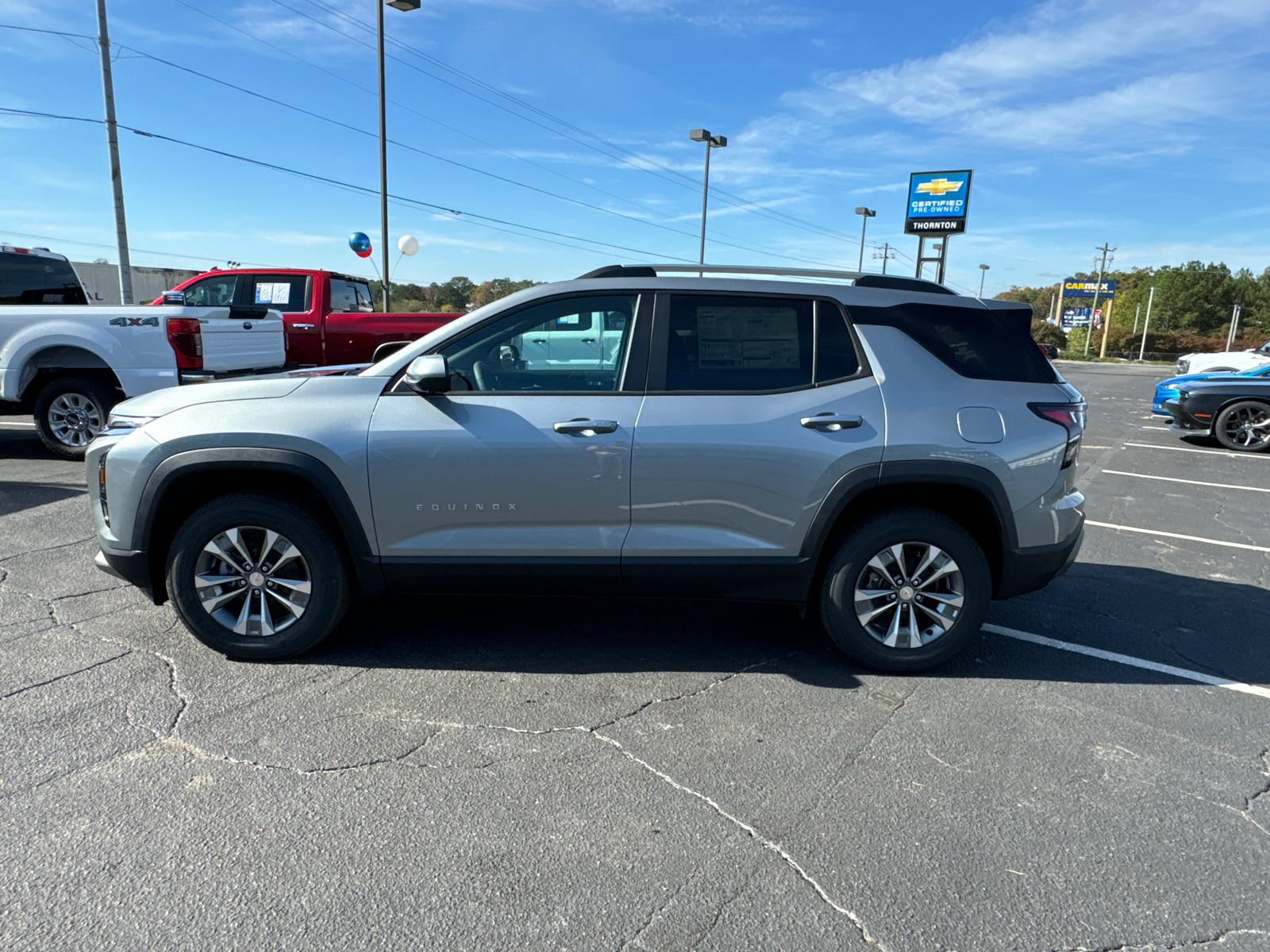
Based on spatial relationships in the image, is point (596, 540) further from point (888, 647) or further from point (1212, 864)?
point (1212, 864)

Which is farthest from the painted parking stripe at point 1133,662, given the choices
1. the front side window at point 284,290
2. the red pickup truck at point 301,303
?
the front side window at point 284,290

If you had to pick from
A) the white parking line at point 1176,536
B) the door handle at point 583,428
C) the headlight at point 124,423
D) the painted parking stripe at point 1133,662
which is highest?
the door handle at point 583,428

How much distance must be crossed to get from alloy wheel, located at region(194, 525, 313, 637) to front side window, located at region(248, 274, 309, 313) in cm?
797

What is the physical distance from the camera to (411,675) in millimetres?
3750

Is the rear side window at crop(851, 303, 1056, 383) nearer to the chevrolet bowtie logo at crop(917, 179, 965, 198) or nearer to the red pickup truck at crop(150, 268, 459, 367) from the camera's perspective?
the red pickup truck at crop(150, 268, 459, 367)

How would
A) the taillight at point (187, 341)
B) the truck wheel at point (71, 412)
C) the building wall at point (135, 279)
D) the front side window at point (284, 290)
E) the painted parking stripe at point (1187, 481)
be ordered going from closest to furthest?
the taillight at point (187, 341)
the truck wheel at point (71, 412)
the painted parking stripe at point (1187, 481)
the front side window at point (284, 290)
the building wall at point (135, 279)

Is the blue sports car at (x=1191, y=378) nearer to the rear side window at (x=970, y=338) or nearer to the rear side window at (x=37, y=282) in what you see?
the rear side window at (x=970, y=338)

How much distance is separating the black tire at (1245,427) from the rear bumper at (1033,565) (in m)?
10.0

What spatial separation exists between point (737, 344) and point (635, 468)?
77 centimetres

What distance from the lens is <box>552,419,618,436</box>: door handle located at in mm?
3596

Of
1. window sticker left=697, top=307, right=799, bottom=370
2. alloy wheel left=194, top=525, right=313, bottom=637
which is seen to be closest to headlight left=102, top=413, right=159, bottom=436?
alloy wheel left=194, top=525, right=313, bottom=637

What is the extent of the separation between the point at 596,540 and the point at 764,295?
138cm

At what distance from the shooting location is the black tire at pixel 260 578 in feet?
12.2

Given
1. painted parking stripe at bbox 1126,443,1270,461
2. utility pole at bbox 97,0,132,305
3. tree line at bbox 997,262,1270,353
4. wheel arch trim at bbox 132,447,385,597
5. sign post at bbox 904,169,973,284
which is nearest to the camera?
wheel arch trim at bbox 132,447,385,597
